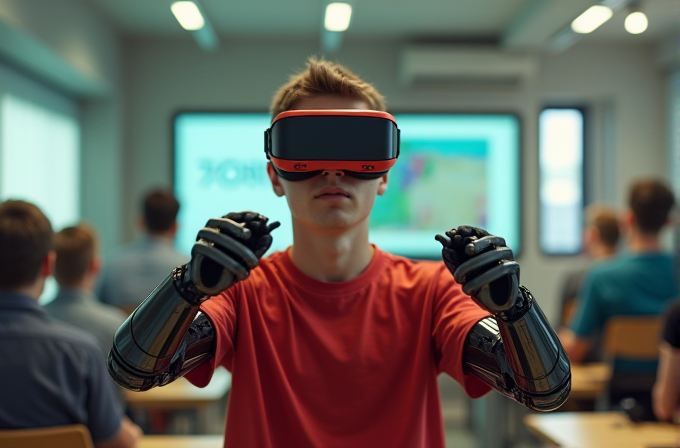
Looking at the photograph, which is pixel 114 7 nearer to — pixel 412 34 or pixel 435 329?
pixel 412 34

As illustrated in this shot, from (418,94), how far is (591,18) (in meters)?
1.58

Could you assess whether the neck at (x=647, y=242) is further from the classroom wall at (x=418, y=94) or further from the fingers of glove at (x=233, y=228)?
the fingers of glove at (x=233, y=228)

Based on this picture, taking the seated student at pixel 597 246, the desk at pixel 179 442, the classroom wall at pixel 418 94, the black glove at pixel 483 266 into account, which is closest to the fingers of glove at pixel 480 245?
the black glove at pixel 483 266

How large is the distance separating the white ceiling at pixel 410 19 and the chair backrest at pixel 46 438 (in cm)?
318

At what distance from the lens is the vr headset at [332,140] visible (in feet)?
3.85

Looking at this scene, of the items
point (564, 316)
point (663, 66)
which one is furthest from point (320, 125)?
point (663, 66)

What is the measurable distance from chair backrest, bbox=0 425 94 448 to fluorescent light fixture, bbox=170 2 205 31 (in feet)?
9.47

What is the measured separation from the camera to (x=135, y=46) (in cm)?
536

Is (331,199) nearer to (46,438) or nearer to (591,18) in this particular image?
(46,438)

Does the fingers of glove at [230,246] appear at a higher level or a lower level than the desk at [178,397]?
higher

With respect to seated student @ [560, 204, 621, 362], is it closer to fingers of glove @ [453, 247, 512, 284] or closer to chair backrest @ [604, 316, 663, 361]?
chair backrest @ [604, 316, 663, 361]

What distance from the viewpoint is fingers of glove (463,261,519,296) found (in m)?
1.00

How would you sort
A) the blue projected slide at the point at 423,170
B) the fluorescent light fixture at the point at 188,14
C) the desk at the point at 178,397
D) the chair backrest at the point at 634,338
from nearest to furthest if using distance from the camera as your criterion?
the desk at the point at 178,397 → the chair backrest at the point at 634,338 → the fluorescent light fixture at the point at 188,14 → the blue projected slide at the point at 423,170

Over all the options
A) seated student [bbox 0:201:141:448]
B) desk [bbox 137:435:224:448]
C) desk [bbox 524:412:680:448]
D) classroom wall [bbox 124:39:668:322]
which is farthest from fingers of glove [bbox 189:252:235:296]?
classroom wall [bbox 124:39:668:322]
